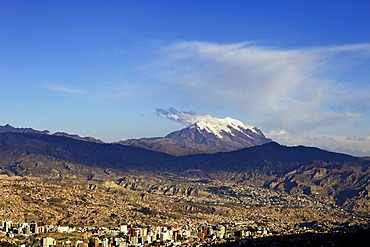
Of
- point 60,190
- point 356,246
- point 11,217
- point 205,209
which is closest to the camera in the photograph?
point 356,246

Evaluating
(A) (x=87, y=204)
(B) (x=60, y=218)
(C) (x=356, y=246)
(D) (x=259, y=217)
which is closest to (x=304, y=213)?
(D) (x=259, y=217)

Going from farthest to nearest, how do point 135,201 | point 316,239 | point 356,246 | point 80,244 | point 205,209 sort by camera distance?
point 205,209 < point 135,201 < point 80,244 < point 316,239 < point 356,246

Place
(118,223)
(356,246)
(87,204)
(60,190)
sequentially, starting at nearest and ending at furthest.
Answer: (356,246), (118,223), (87,204), (60,190)

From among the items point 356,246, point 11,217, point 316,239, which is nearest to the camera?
point 356,246

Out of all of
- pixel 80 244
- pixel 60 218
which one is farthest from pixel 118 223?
pixel 80 244

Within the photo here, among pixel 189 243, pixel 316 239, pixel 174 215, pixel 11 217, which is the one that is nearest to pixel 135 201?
pixel 174 215

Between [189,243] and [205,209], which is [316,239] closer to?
[189,243]

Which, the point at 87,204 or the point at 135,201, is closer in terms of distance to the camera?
the point at 87,204

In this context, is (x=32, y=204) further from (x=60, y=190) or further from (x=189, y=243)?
(x=189, y=243)

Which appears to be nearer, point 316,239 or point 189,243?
point 316,239
